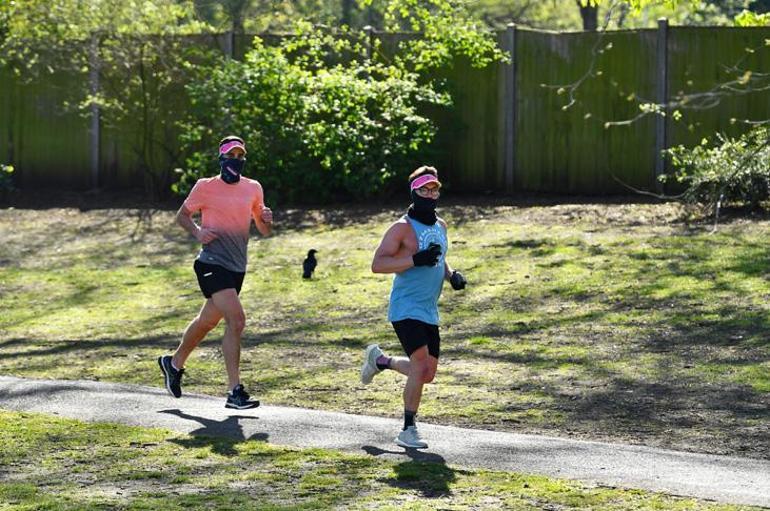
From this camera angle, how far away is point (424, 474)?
29.0ft

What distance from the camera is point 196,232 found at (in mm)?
10922

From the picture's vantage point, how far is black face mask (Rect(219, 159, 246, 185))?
35.9ft

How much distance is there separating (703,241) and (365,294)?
12.1 ft

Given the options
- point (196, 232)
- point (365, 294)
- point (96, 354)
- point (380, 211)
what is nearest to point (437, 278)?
point (196, 232)

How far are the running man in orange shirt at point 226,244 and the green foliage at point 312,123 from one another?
346 inches

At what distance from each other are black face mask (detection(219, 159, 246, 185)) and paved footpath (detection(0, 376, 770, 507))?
5.01 ft

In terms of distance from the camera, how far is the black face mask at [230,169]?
10945 millimetres

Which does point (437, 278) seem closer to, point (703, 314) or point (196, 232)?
point (196, 232)

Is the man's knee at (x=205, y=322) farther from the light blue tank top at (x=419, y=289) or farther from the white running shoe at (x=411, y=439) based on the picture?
the white running shoe at (x=411, y=439)

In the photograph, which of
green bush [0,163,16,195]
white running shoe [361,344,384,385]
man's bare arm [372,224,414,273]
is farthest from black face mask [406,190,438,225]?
green bush [0,163,16,195]

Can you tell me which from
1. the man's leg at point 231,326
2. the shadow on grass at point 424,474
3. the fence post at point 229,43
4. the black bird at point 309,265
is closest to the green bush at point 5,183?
the fence post at point 229,43

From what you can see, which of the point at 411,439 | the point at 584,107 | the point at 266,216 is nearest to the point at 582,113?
the point at 584,107

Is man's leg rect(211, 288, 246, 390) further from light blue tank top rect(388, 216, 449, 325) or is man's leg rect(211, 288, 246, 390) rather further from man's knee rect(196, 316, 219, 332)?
light blue tank top rect(388, 216, 449, 325)

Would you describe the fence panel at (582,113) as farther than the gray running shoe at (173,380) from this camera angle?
Yes
